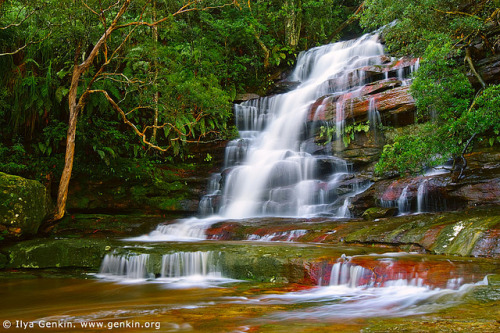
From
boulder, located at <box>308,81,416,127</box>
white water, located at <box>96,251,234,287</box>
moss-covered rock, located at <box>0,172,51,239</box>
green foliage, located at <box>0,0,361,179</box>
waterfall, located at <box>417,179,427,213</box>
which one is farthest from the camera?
boulder, located at <box>308,81,416,127</box>

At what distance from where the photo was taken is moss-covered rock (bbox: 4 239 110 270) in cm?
743

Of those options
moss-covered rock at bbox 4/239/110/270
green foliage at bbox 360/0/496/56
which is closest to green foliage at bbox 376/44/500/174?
green foliage at bbox 360/0/496/56

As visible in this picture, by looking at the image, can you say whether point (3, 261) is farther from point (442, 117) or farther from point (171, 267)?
point (442, 117)

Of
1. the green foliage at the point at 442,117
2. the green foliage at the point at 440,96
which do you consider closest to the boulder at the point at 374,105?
the green foliage at the point at 440,96

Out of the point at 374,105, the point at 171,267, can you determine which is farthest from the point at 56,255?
the point at 374,105

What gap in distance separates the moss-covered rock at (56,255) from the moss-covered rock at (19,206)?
42 cm

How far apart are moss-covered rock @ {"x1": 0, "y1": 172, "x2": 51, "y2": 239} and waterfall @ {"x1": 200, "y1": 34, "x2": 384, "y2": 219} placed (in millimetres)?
5680

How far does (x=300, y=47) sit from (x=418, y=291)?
20548mm

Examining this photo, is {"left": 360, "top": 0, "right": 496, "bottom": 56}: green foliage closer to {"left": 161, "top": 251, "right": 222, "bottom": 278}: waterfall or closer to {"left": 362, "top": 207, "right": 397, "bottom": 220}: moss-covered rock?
{"left": 362, "top": 207, "right": 397, "bottom": 220}: moss-covered rock

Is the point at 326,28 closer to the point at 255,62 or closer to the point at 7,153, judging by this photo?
the point at 255,62

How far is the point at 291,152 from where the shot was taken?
1446 cm

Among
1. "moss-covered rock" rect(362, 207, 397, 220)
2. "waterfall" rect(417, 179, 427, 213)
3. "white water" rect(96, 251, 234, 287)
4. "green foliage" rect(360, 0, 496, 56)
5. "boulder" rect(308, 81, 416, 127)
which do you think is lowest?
"white water" rect(96, 251, 234, 287)

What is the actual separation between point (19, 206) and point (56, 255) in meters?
1.34

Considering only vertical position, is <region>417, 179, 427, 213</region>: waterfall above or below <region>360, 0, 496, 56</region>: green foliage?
below
